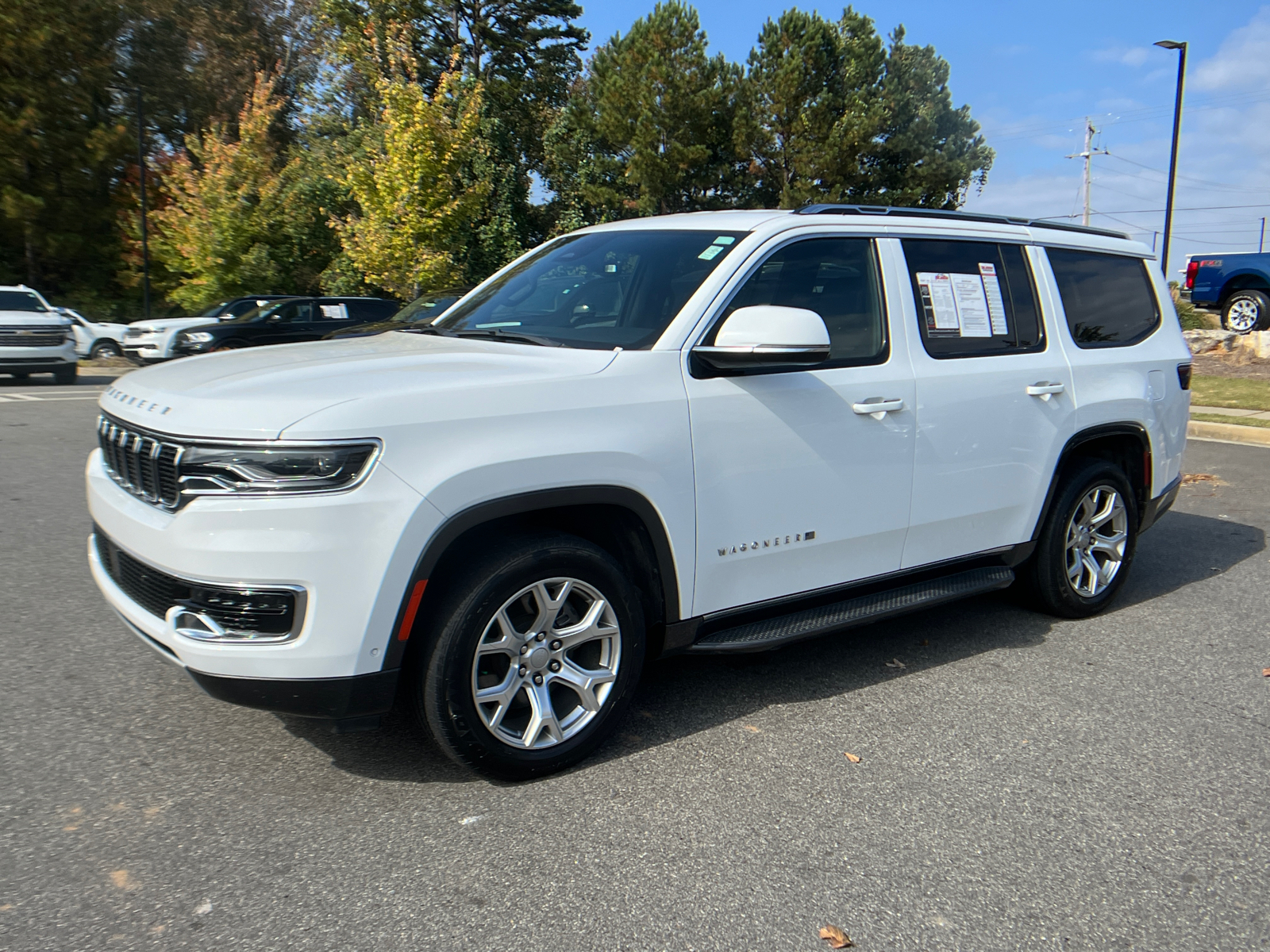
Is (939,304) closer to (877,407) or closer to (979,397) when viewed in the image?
(979,397)

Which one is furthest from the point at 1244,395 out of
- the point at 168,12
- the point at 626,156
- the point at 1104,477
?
the point at 168,12

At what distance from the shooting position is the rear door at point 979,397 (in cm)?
422

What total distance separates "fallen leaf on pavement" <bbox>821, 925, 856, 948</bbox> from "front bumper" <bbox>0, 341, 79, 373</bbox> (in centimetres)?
1862

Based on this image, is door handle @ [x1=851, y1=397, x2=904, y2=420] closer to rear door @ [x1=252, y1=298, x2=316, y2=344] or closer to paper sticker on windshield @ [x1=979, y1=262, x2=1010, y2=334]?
paper sticker on windshield @ [x1=979, y1=262, x2=1010, y2=334]

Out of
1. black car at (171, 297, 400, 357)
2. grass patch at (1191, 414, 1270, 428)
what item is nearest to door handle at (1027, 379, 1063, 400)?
grass patch at (1191, 414, 1270, 428)

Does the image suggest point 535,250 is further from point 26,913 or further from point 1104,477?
point 26,913

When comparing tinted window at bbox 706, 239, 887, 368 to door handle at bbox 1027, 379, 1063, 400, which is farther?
door handle at bbox 1027, 379, 1063, 400

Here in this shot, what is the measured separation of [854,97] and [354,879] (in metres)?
36.3

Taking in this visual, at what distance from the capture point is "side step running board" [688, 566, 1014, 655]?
371 centimetres

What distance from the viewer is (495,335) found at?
398 cm

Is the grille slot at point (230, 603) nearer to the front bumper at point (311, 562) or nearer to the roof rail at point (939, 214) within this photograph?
the front bumper at point (311, 562)

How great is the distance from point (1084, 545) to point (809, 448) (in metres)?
2.19

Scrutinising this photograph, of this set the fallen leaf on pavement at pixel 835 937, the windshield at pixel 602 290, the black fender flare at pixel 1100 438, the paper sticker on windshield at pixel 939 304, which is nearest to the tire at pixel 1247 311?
the black fender flare at pixel 1100 438

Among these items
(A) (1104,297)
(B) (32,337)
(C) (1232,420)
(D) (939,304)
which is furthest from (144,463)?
(B) (32,337)
